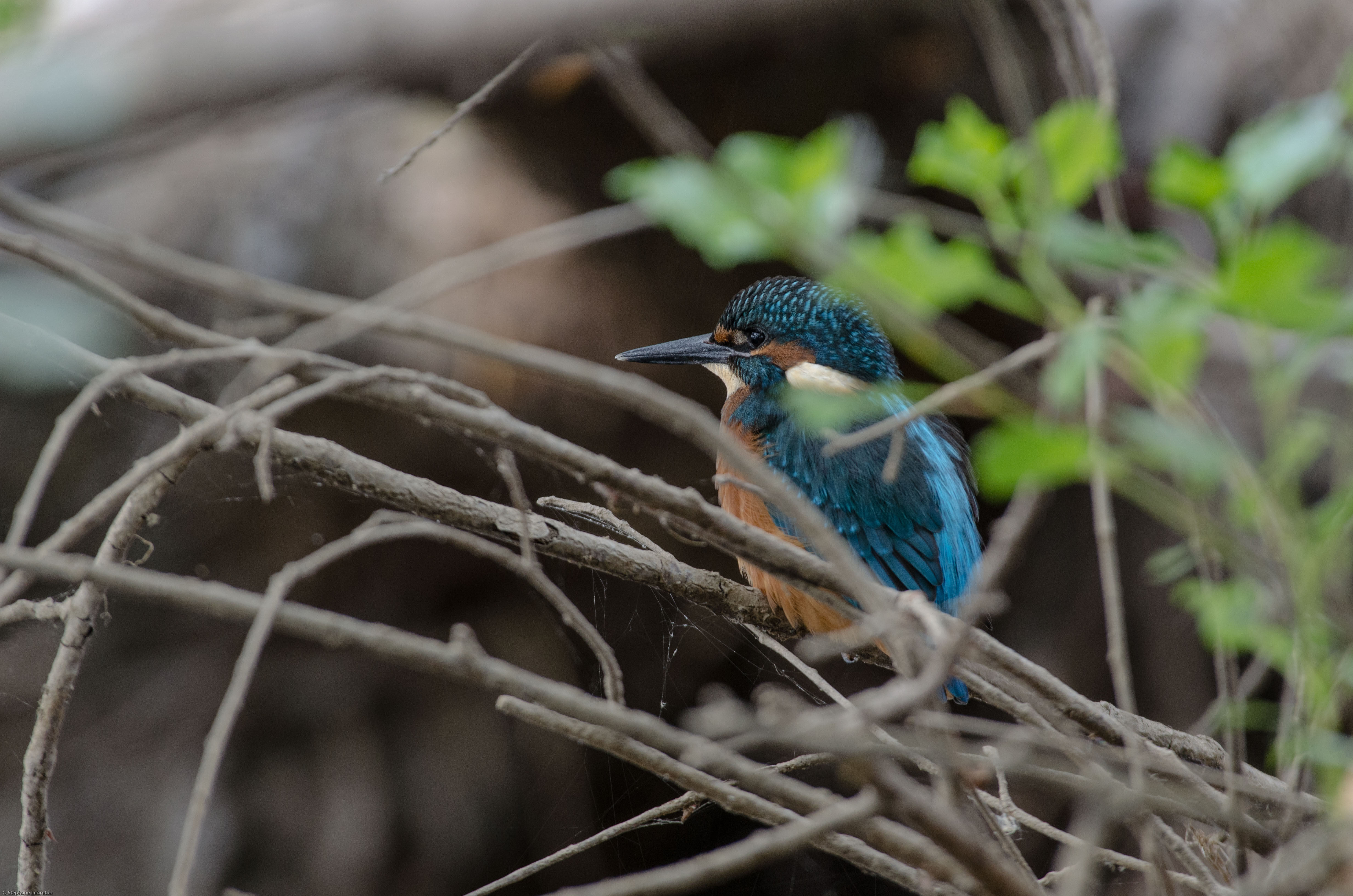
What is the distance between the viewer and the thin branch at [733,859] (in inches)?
22.4

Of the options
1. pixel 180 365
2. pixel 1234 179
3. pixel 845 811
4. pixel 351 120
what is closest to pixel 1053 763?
pixel 845 811

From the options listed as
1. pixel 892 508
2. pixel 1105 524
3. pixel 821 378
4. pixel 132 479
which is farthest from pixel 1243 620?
pixel 821 378

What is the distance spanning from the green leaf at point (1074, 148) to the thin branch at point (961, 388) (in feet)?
0.27

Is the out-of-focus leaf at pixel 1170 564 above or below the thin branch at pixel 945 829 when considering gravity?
above

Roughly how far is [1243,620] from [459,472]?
2343mm

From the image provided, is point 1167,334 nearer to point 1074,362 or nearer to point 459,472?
point 1074,362

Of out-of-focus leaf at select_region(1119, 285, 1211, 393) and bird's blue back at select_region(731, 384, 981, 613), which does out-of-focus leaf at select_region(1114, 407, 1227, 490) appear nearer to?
out-of-focus leaf at select_region(1119, 285, 1211, 393)

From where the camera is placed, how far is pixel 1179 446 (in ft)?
1.62

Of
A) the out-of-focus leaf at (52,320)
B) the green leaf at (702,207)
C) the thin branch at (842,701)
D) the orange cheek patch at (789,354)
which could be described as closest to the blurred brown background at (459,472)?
the out-of-focus leaf at (52,320)

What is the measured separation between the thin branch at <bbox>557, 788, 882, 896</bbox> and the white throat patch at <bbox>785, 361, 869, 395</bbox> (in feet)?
4.34

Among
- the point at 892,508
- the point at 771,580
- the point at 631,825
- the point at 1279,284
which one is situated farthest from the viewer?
the point at 892,508

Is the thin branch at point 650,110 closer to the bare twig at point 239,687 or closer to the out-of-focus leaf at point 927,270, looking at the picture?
the out-of-focus leaf at point 927,270

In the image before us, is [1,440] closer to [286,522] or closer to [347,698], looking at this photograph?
[286,522]

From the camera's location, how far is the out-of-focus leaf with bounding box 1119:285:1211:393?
488mm
